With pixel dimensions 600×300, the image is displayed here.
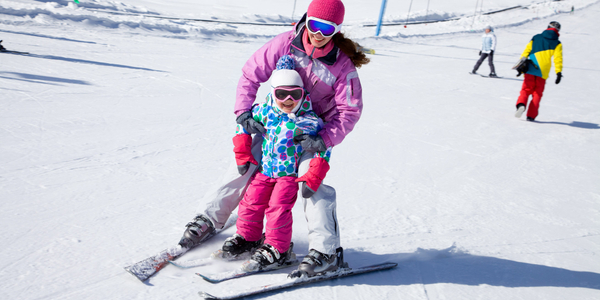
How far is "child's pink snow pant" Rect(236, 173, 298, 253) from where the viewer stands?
231 centimetres

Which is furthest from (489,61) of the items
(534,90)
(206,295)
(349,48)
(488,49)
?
(206,295)

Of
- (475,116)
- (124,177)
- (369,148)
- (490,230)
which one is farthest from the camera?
(475,116)

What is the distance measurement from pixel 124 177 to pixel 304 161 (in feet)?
6.07

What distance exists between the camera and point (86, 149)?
4004 millimetres

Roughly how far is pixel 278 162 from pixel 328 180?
1.66 m

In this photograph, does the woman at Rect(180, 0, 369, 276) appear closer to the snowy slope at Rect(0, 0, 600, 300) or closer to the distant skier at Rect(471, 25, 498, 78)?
the snowy slope at Rect(0, 0, 600, 300)

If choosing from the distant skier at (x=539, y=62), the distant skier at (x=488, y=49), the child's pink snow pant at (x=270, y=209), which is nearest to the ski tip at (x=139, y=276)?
the child's pink snow pant at (x=270, y=209)

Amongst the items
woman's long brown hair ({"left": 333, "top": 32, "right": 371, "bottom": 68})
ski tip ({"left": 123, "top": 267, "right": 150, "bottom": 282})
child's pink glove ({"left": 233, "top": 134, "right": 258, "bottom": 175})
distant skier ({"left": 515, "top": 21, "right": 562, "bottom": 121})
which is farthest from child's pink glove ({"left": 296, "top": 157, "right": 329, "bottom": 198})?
distant skier ({"left": 515, "top": 21, "right": 562, "bottom": 121})

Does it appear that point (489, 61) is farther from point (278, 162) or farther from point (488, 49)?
point (278, 162)

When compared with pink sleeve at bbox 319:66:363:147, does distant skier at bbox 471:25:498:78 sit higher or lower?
higher

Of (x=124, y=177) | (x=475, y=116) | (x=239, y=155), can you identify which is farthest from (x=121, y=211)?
(x=475, y=116)

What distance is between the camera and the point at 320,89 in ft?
7.71

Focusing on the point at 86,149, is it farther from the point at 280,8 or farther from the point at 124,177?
the point at 280,8

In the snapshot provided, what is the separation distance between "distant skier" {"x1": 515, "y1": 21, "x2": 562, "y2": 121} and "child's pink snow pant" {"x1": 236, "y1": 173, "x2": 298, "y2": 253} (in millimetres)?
5658
